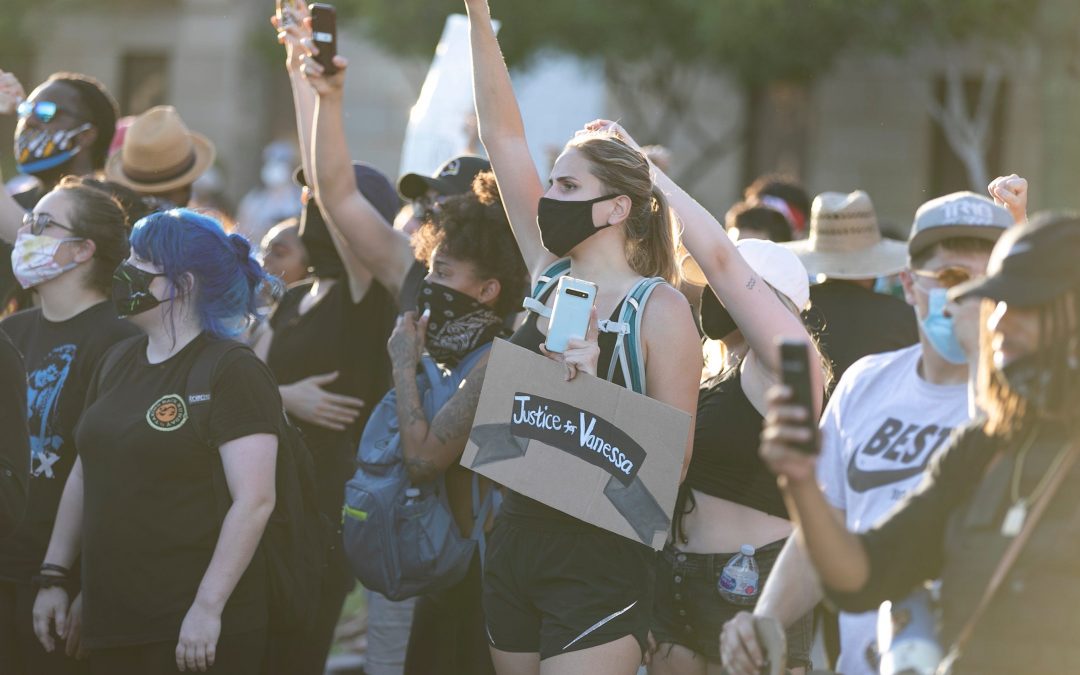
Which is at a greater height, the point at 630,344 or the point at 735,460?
the point at 630,344

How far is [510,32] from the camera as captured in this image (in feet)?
62.7

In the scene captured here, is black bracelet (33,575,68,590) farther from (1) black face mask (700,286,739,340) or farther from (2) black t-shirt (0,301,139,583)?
(1) black face mask (700,286,739,340)

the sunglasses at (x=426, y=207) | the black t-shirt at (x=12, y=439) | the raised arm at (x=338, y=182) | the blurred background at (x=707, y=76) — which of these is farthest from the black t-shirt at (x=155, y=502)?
the blurred background at (x=707, y=76)

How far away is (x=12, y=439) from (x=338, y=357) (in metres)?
1.88

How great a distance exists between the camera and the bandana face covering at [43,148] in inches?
242

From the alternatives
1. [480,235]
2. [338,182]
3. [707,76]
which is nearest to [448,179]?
[338,182]

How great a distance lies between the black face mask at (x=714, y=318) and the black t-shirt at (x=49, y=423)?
198 cm

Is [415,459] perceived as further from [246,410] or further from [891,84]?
[891,84]

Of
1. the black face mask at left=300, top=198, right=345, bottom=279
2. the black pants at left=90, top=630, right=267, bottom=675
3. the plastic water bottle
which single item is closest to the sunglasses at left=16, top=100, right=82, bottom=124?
the black face mask at left=300, top=198, right=345, bottom=279

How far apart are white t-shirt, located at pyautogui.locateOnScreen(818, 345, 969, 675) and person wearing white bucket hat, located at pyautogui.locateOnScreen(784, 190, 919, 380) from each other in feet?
5.44

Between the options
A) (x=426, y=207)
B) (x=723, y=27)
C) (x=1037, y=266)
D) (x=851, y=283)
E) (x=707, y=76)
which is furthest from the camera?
(x=707, y=76)

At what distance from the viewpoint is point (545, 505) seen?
4.10 metres

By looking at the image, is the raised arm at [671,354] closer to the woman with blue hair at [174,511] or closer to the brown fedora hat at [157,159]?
the woman with blue hair at [174,511]

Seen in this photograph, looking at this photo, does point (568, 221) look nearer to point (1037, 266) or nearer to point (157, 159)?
point (1037, 266)
